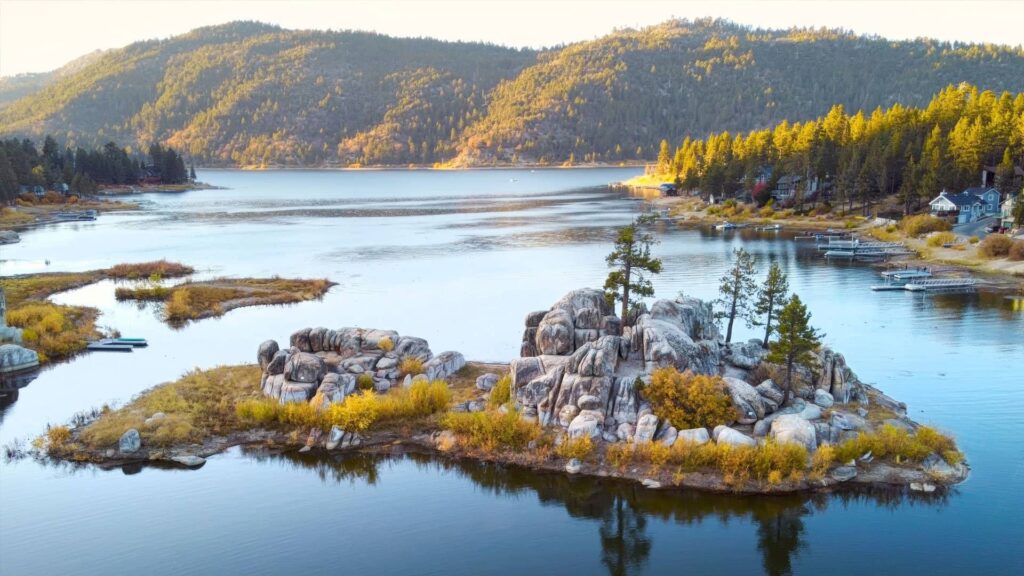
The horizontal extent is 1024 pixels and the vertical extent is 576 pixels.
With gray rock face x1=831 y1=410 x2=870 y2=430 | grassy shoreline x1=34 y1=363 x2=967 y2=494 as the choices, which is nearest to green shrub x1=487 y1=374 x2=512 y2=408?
grassy shoreline x1=34 y1=363 x2=967 y2=494

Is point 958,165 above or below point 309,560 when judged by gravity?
above

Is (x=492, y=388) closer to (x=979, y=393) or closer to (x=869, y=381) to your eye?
(x=869, y=381)

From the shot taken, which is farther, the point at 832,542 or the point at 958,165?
the point at 958,165

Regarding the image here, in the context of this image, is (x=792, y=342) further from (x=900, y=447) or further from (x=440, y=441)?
(x=440, y=441)

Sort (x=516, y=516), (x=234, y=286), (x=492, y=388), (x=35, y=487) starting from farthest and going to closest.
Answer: (x=234, y=286) → (x=492, y=388) → (x=35, y=487) → (x=516, y=516)

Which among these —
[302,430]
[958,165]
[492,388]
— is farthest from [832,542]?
[958,165]

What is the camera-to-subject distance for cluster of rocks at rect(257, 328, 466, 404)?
39.2m

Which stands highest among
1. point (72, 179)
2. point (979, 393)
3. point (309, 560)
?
point (72, 179)

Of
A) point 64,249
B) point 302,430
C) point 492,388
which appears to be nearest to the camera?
point 302,430

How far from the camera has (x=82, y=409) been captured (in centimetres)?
4041

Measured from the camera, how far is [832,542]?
88.6ft

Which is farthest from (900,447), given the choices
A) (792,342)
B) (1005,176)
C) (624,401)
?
(1005,176)

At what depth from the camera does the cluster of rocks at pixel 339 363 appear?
39.2 meters

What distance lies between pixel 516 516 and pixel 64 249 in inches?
3868
